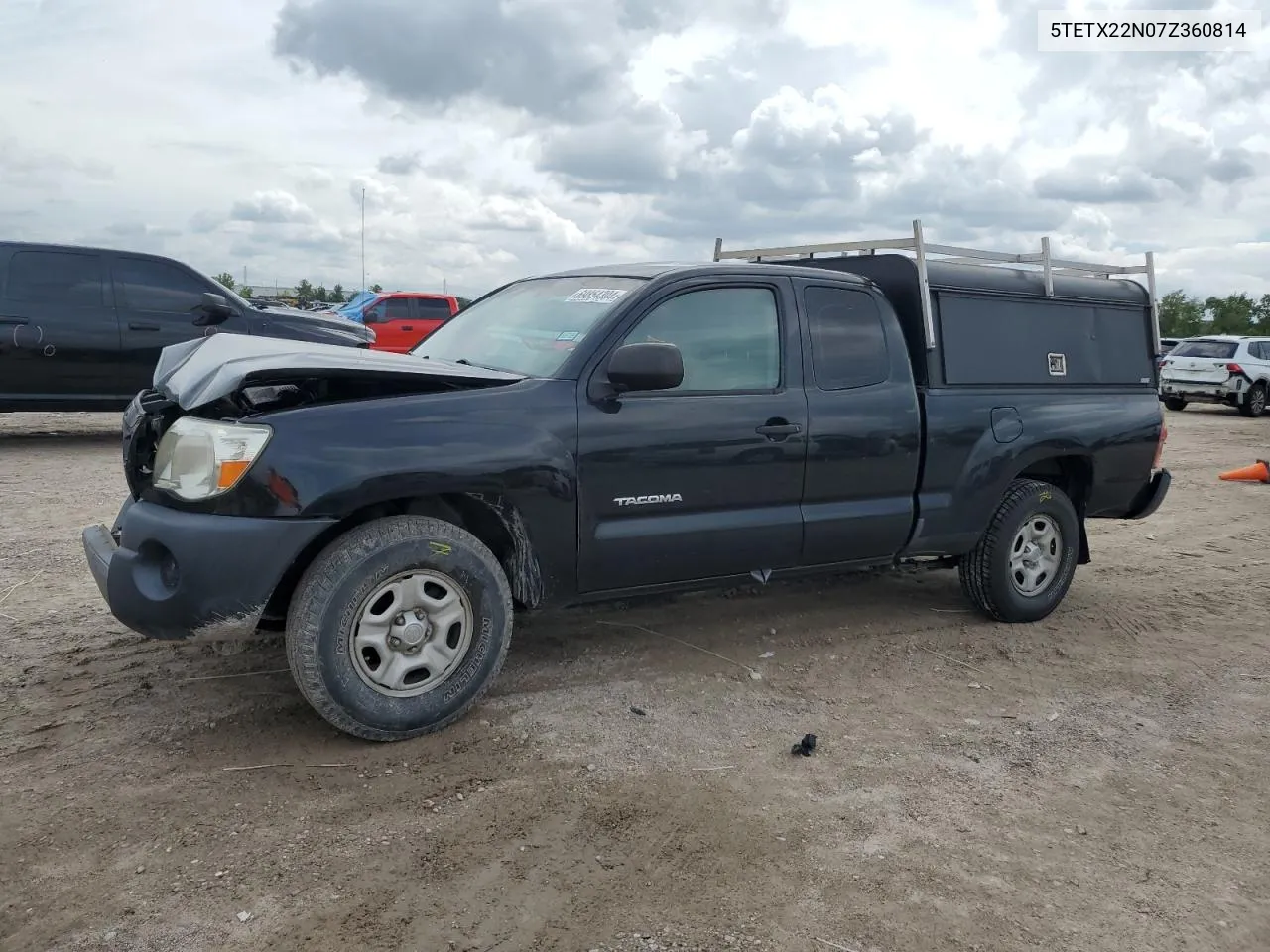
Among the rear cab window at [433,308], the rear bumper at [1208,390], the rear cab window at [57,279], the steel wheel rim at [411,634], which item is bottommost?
the steel wheel rim at [411,634]

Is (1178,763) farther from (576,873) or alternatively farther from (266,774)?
(266,774)

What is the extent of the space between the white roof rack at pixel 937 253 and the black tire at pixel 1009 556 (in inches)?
39.9

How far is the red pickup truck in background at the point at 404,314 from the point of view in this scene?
2044 cm

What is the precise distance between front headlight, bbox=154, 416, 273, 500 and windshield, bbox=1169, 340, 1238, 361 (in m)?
20.6

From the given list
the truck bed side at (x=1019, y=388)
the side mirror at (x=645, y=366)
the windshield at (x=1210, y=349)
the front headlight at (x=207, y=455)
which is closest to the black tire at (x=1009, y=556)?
the truck bed side at (x=1019, y=388)

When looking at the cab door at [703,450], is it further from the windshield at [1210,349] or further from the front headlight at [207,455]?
the windshield at [1210,349]

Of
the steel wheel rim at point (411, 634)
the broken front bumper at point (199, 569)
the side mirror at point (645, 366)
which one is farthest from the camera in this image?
the side mirror at point (645, 366)

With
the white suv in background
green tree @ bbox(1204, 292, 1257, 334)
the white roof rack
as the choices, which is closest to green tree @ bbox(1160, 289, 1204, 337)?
green tree @ bbox(1204, 292, 1257, 334)

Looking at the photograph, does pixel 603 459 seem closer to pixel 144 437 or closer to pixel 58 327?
pixel 144 437

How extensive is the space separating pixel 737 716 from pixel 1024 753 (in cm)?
108

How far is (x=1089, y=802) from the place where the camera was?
3494 mm

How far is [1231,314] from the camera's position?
47906 millimetres

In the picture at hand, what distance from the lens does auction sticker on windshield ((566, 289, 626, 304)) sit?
14.2 ft

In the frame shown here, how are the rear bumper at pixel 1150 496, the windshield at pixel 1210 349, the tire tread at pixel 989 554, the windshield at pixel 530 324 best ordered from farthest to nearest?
the windshield at pixel 1210 349, the rear bumper at pixel 1150 496, the tire tread at pixel 989 554, the windshield at pixel 530 324
